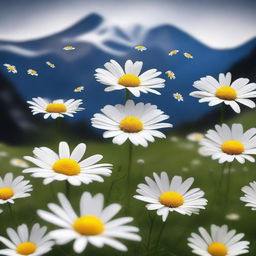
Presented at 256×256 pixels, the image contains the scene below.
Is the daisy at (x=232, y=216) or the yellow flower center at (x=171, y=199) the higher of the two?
the daisy at (x=232, y=216)

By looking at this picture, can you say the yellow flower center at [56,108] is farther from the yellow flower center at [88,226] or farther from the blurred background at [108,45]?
the blurred background at [108,45]

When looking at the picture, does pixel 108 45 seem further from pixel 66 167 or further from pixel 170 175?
pixel 66 167

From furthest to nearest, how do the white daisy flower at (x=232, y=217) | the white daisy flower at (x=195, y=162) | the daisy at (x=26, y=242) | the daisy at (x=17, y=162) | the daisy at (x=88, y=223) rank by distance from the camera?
the white daisy flower at (x=195, y=162) < the daisy at (x=17, y=162) < the white daisy flower at (x=232, y=217) < the daisy at (x=26, y=242) < the daisy at (x=88, y=223)

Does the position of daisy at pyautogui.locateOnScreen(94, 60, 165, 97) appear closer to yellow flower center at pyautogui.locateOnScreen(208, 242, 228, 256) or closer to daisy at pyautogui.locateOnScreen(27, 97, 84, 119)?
daisy at pyautogui.locateOnScreen(27, 97, 84, 119)

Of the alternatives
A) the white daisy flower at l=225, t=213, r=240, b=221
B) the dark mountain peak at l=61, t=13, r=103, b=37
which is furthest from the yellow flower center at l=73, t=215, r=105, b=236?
the dark mountain peak at l=61, t=13, r=103, b=37

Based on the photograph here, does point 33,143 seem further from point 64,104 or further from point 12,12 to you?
point 64,104

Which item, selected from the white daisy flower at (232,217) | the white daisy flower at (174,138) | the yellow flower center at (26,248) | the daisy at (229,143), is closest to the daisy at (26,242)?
the yellow flower center at (26,248)

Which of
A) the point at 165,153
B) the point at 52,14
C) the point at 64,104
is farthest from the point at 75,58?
the point at 64,104
